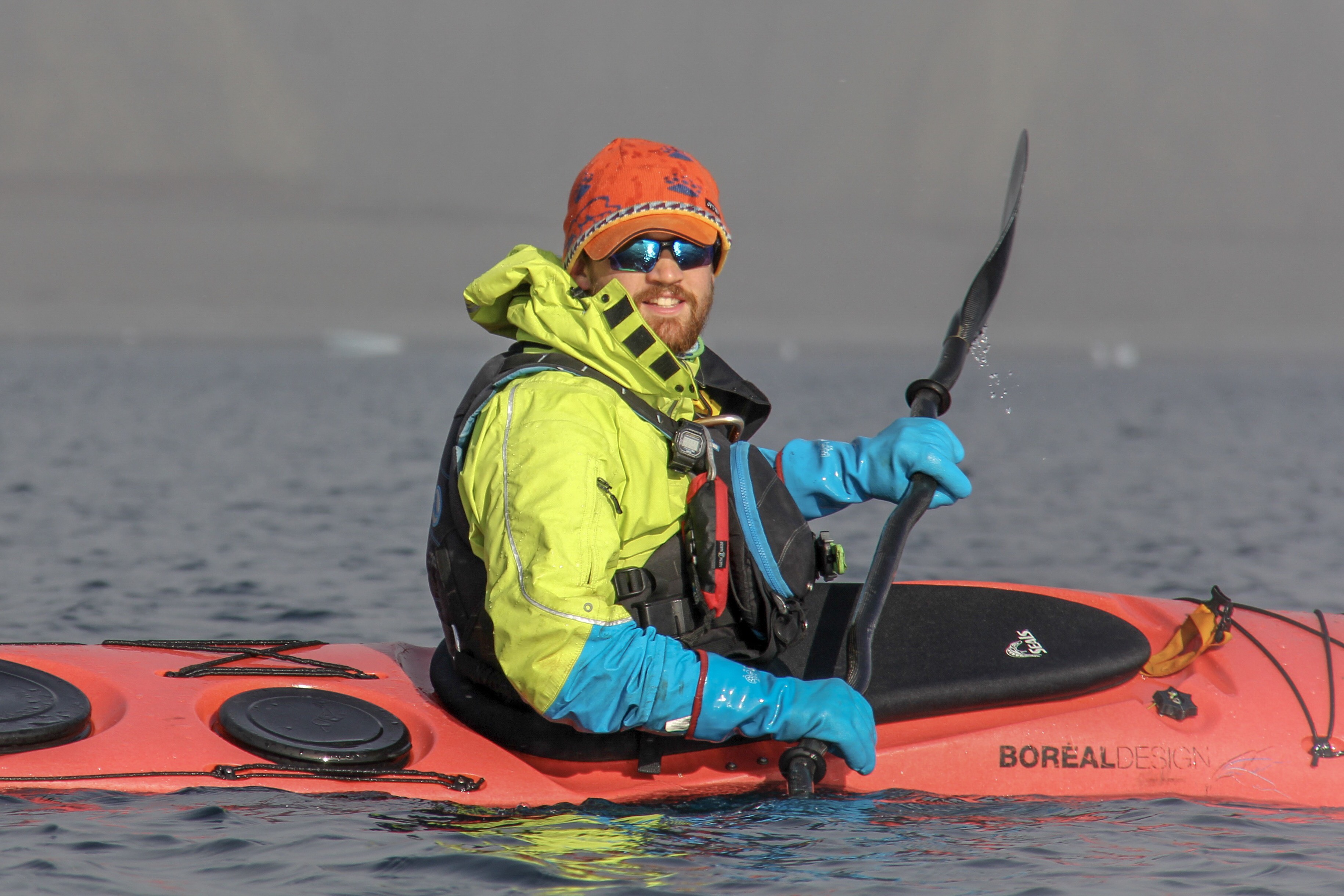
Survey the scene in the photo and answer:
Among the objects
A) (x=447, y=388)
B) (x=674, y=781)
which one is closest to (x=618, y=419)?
(x=674, y=781)

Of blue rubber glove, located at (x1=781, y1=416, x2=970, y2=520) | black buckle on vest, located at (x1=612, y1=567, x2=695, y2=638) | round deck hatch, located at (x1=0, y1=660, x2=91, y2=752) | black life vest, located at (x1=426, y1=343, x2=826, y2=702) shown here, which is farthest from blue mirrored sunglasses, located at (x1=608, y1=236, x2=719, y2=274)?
round deck hatch, located at (x1=0, y1=660, x2=91, y2=752)

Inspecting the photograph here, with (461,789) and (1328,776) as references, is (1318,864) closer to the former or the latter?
(1328,776)

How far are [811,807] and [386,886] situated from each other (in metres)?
1.21

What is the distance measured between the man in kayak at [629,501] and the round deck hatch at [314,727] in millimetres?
312

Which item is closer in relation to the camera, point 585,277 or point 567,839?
point 567,839

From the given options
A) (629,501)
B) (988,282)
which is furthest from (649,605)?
(988,282)

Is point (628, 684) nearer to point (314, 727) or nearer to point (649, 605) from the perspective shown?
point (649, 605)

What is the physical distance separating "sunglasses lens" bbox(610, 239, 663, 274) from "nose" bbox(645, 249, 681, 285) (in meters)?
0.01

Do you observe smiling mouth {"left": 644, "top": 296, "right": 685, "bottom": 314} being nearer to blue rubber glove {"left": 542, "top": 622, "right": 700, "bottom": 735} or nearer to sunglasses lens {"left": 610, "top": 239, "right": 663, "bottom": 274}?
sunglasses lens {"left": 610, "top": 239, "right": 663, "bottom": 274}

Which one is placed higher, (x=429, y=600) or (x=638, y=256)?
(x=429, y=600)

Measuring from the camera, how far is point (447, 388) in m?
47.5

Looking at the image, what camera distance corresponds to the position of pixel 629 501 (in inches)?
134

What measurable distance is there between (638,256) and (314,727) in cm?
167

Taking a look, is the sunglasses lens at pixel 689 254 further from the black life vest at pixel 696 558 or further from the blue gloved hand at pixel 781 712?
the blue gloved hand at pixel 781 712
